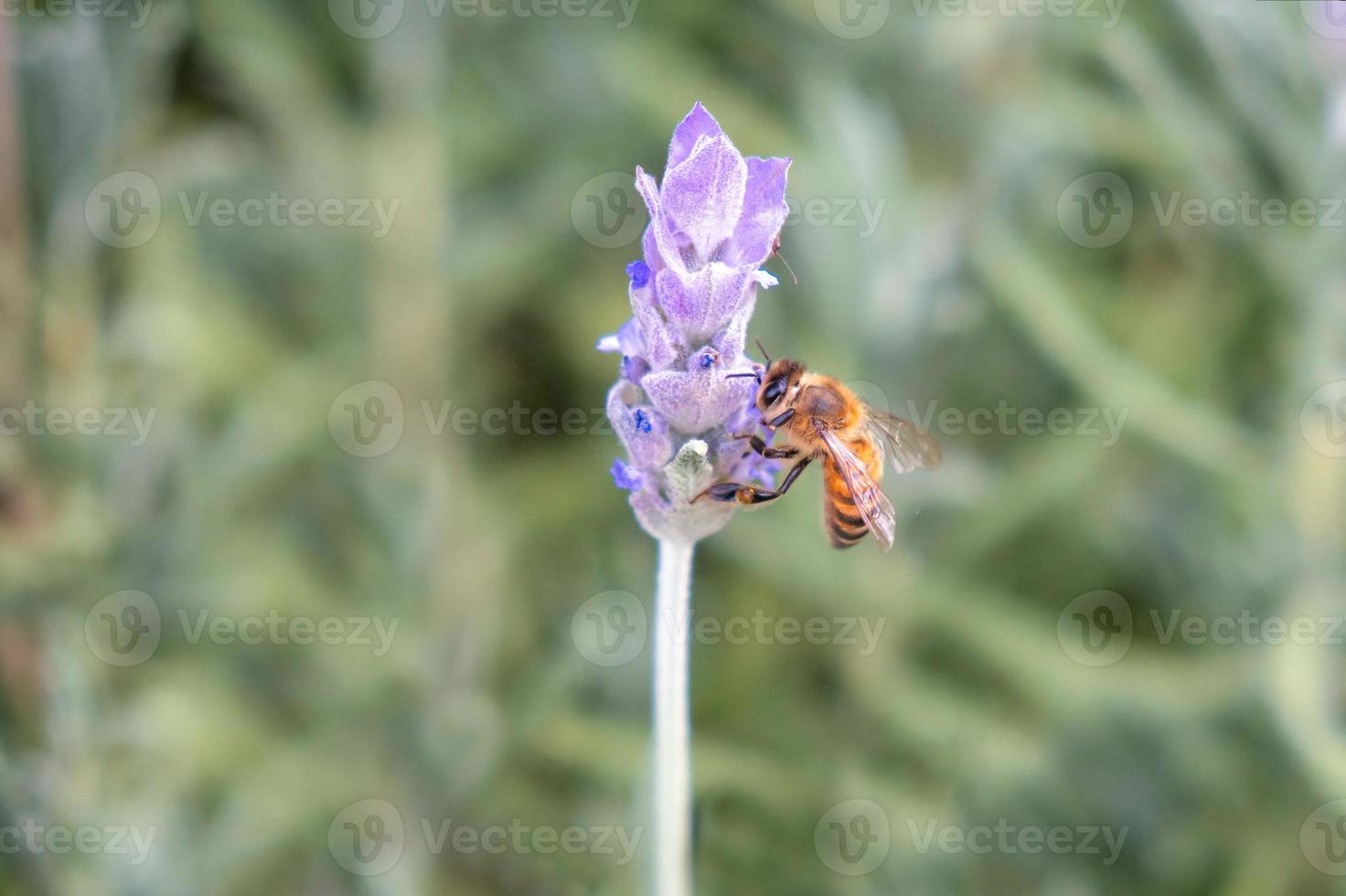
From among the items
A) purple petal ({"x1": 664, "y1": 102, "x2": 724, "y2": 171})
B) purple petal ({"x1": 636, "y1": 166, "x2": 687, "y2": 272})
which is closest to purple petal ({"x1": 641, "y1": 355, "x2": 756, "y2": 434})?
purple petal ({"x1": 636, "y1": 166, "x2": 687, "y2": 272})

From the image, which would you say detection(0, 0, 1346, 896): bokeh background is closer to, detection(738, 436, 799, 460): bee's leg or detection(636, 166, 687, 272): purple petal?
detection(738, 436, 799, 460): bee's leg

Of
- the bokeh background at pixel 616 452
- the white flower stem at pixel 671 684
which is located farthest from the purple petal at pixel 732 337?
the bokeh background at pixel 616 452

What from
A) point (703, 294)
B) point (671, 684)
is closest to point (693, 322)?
point (703, 294)

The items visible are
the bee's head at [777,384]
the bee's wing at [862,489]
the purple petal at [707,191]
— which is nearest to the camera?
the purple petal at [707,191]

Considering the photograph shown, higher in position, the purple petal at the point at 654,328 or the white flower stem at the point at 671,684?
the purple petal at the point at 654,328

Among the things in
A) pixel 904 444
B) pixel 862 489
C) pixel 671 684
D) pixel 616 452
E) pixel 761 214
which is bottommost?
pixel 671 684

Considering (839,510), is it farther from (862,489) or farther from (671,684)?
(671,684)

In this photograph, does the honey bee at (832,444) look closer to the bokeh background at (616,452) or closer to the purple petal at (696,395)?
the purple petal at (696,395)
